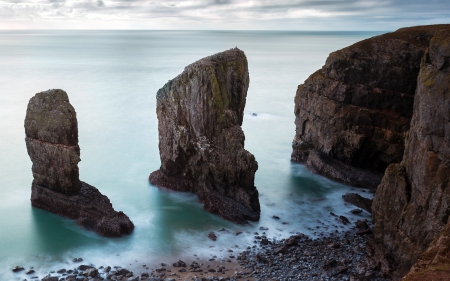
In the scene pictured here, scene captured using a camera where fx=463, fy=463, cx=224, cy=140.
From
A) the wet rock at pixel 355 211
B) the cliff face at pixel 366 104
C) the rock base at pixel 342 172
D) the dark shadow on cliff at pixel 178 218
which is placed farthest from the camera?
the rock base at pixel 342 172

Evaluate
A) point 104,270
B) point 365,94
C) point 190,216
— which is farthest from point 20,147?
point 365,94

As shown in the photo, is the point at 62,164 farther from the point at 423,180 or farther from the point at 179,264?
the point at 423,180

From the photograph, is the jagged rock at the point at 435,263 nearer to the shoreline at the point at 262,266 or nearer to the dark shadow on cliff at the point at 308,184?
the shoreline at the point at 262,266

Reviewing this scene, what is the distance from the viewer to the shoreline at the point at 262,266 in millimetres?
23516

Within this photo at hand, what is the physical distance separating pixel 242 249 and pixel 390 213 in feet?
27.7

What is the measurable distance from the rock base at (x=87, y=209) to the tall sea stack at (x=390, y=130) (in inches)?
593

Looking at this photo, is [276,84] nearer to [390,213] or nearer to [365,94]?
[365,94]

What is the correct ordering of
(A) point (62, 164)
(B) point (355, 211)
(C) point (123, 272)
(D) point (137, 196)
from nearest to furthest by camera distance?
1. (C) point (123, 272)
2. (A) point (62, 164)
3. (B) point (355, 211)
4. (D) point (137, 196)

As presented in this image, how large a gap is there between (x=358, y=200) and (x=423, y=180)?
38.5ft

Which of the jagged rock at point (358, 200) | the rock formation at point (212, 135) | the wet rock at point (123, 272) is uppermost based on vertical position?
the rock formation at point (212, 135)

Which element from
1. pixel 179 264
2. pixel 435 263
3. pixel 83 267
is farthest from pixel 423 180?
pixel 83 267

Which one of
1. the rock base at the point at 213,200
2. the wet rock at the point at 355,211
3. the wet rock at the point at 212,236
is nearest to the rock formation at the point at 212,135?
the rock base at the point at 213,200

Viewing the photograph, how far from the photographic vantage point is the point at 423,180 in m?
22.0

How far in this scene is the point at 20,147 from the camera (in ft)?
153
